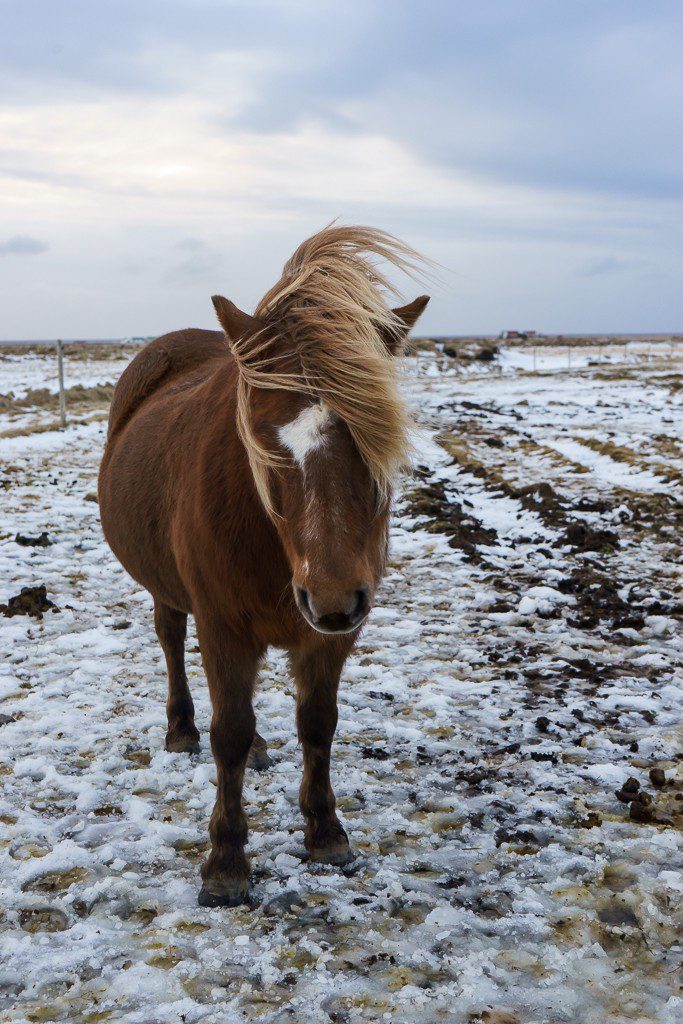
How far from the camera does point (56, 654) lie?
16.1ft

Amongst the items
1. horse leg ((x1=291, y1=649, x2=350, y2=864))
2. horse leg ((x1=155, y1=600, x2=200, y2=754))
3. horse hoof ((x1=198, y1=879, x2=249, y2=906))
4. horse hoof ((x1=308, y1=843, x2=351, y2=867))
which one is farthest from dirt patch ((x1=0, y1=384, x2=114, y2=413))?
horse hoof ((x1=198, y1=879, x2=249, y2=906))

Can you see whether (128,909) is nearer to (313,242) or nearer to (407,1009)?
(407,1009)

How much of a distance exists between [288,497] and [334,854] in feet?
4.99

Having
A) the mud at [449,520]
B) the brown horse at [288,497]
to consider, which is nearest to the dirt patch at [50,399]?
the mud at [449,520]

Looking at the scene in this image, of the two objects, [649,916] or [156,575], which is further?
[156,575]

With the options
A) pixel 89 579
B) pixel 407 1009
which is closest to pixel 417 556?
pixel 89 579

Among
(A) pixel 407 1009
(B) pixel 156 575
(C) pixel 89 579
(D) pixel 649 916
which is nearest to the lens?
(A) pixel 407 1009

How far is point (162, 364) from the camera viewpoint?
441 cm

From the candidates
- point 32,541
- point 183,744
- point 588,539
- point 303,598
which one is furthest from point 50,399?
point 303,598

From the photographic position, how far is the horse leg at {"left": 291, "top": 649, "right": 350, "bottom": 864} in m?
2.93

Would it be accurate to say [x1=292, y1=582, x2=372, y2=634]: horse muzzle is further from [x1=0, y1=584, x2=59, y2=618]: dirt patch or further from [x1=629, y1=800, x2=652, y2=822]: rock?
[x1=0, y1=584, x2=59, y2=618]: dirt patch

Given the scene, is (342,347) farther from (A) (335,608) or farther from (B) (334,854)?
(B) (334,854)

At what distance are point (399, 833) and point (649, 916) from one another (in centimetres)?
98

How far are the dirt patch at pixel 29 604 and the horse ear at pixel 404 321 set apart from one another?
4051mm
